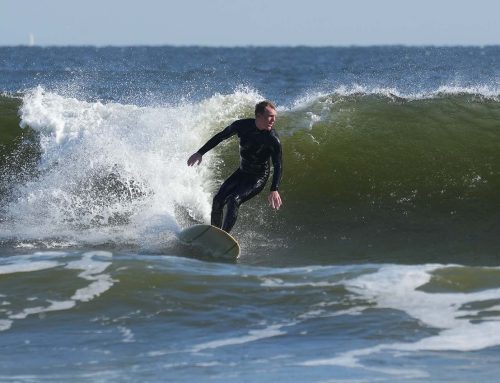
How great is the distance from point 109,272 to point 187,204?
328 cm

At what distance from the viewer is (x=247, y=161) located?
9.72 meters

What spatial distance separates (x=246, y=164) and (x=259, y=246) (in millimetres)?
1054

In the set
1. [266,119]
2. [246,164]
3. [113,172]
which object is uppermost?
[266,119]

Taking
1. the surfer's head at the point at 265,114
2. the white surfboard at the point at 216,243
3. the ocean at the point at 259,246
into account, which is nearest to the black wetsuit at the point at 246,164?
the surfer's head at the point at 265,114

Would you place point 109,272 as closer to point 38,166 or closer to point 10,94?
point 38,166

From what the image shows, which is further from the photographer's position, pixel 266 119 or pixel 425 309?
pixel 266 119

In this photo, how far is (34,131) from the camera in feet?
45.2

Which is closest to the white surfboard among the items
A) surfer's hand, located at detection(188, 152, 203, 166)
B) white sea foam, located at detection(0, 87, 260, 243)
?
surfer's hand, located at detection(188, 152, 203, 166)

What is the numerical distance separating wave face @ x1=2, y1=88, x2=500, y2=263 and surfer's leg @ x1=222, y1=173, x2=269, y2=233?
1.56 feet

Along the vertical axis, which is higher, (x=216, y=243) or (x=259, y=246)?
(x=216, y=243)

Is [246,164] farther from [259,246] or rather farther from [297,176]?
[297,176]

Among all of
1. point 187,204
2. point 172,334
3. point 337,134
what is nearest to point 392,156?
point 337,134

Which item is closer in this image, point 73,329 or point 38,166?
point 73,329

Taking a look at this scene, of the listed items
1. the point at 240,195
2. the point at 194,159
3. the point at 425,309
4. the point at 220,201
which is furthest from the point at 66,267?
the point at 425,309
